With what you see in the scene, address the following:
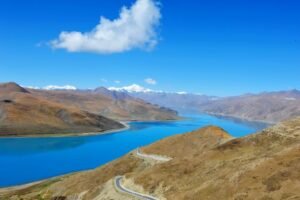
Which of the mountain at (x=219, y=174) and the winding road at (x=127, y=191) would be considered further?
the winding road at (x=127, y=191)

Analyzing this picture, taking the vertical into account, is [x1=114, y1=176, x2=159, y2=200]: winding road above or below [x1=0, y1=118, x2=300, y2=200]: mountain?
below

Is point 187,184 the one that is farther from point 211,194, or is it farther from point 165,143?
point 165,143

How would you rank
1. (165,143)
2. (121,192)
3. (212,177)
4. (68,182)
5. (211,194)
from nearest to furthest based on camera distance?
(211,194)
(212,177)
(121,192)
(68,182)
(165,143)

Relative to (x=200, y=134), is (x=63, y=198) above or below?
below

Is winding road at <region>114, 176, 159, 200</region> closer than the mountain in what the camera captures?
No

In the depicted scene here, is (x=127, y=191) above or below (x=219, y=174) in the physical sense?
below

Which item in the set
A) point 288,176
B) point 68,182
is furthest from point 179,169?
point 68,182

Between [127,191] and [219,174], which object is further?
[127,191]

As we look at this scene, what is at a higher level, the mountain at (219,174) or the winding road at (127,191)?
the mountain at (219,174)
